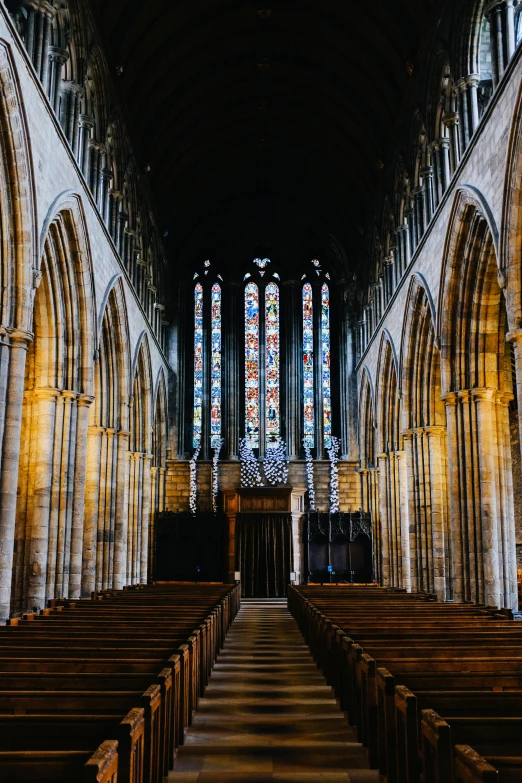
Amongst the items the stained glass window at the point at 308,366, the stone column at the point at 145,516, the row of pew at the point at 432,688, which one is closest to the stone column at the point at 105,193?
the stone column at the point at 145,516

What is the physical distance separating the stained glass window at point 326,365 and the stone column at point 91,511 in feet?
37.9

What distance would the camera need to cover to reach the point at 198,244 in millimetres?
30203

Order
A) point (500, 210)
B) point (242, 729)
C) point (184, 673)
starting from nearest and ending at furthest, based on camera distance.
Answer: point (184, 673), point (242, 729), point (500, 210)

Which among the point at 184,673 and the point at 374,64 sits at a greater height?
the point at 374,64

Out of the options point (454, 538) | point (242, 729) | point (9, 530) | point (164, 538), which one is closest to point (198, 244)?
point (164, 538)

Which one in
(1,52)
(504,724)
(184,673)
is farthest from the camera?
(1,52)

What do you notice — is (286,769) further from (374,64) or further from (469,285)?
(374,64)

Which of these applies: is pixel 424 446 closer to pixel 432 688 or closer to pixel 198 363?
pixel 198 363

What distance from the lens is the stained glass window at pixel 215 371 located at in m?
28.9

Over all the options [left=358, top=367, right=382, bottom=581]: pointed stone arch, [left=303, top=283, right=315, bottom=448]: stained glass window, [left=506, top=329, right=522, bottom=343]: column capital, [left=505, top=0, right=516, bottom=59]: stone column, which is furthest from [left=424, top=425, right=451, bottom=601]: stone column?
[left=303, top=283, right=315, bottom=448]: stained glass window

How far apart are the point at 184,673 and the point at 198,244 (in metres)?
25.4

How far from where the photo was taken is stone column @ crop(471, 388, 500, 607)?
1425 cm

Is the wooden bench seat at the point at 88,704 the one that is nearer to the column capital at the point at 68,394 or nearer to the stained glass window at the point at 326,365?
the column capital at the point at 68,394

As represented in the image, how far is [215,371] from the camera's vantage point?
96.4 feet
